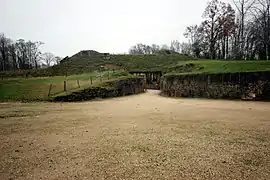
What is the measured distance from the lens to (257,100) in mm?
17969

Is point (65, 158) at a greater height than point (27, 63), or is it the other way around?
point (27, 63)

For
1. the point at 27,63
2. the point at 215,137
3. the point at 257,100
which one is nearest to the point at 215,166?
the point at 215,137

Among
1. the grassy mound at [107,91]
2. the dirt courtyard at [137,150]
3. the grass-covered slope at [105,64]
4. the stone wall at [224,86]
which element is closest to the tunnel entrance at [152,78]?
the grass-covered slope at [105,64]

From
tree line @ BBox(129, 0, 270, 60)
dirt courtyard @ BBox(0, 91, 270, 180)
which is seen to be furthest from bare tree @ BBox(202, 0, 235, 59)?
dirt courtyard @ BBox(0, 91, 270, 180)

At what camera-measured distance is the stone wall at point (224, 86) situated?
1823 cm

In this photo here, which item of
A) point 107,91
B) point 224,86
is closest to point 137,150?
point 224,86

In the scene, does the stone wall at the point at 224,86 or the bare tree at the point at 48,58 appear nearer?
the stone wall at the point at 224,86

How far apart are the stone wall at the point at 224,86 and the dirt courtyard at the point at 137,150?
900cm

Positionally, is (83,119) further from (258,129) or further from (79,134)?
(258,129)

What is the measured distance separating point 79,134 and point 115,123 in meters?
2.18

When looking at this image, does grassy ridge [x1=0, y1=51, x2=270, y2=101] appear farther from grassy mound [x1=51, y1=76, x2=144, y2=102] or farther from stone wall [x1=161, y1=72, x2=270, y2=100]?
grassy mound [x1=51, y1=76, x2=144, y2=102]

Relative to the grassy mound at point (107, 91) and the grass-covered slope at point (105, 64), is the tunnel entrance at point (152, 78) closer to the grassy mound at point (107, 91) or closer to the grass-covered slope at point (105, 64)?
the grass-covered slope at point (105, 64)

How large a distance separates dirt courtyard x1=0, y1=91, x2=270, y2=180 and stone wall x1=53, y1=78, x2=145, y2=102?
412 inches

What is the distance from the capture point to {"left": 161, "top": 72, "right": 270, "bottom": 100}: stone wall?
18234 millimetres
